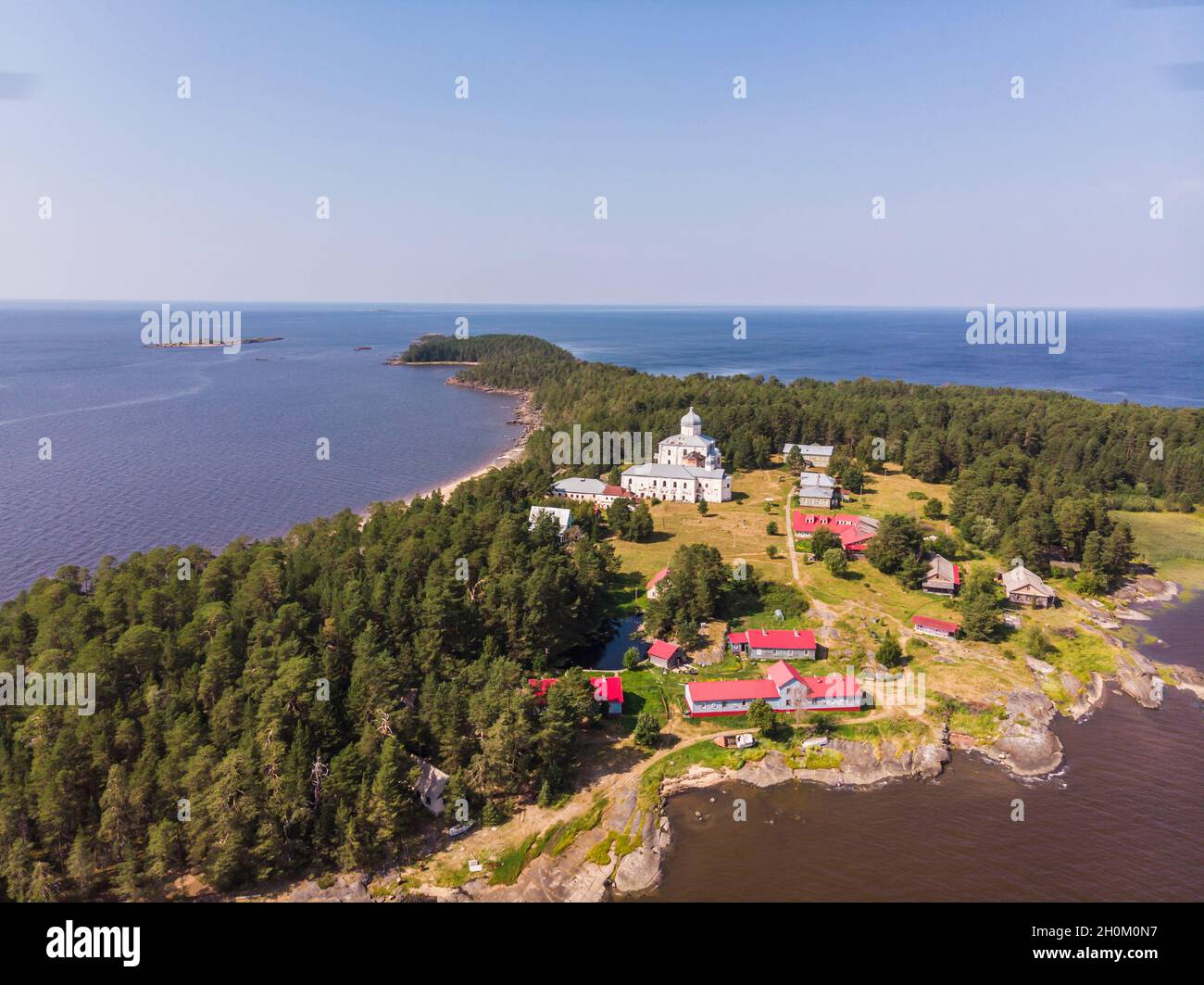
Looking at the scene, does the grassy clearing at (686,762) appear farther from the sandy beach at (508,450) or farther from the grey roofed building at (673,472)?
the grey roofed building at (673,472)

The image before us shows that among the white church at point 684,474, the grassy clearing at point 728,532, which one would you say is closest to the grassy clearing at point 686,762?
the grassy clearing at point 728,532

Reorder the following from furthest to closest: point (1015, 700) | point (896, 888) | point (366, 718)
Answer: point (1015, 700)
point (366, 718)
point (896, 888)

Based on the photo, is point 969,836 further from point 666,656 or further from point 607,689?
point 607,689

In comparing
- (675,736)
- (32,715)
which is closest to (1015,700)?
(675,736)

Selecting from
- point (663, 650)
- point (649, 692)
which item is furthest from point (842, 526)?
point (649, 692)

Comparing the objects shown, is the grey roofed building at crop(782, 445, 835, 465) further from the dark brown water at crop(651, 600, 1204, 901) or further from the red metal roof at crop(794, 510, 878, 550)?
the dark brown water at crop(651, 600, 1204, 901)

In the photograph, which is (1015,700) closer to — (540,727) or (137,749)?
(540,727)
